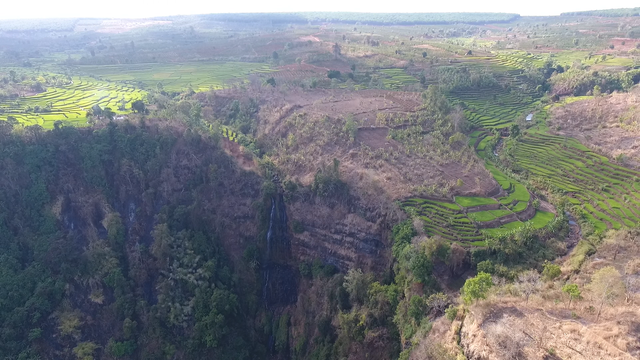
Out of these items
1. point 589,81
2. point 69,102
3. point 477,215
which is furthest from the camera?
point 589,81

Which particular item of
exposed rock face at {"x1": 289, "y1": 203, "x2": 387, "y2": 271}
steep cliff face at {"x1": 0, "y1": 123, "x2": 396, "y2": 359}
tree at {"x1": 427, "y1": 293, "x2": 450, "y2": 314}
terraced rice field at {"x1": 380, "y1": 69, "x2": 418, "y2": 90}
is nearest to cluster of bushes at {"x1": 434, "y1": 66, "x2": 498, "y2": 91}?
terraced rice field at {"x1": 380, "y1": 69, "x2": 418, "y2": 90}

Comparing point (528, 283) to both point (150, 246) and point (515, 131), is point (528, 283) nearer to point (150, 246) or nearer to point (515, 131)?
point (515, 131)

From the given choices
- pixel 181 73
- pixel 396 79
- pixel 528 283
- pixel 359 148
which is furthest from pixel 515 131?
pixel 181 73

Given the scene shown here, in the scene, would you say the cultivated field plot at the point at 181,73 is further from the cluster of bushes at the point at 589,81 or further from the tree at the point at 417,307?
the cluster of bushes at the point at 589,81

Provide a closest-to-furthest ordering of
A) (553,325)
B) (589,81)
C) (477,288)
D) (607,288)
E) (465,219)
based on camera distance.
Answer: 1. (553,325)
2. (607,288)
3. (477,288)
4. (465,219)
5. (589,81)

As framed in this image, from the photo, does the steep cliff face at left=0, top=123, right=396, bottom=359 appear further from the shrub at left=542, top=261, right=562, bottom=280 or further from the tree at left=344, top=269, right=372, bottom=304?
the shrub at left=542, top=261, right=562, bottom=280
